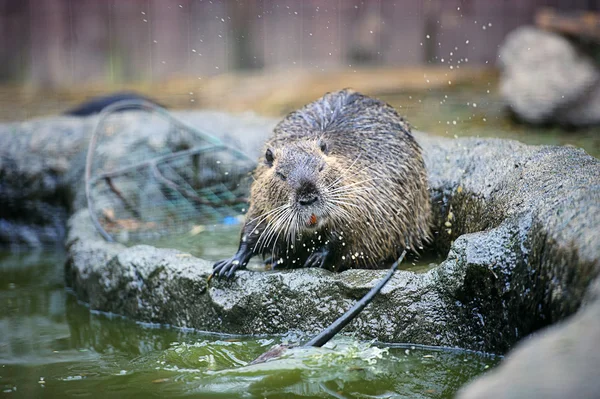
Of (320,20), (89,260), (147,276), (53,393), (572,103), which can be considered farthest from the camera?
(320,20)

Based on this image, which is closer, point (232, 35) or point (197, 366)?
point (197, 366)

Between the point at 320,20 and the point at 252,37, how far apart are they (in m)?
1.05

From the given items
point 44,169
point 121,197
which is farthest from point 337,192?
point 44,169

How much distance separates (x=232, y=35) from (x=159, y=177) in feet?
18.6

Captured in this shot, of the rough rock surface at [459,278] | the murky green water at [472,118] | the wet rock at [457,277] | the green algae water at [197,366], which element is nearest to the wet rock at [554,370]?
the rough rock surface at [459,278]

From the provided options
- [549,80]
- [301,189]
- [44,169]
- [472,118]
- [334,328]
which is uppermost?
[549,80]

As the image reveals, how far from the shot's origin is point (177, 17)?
1116 cm

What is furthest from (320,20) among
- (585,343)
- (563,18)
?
(585,343)

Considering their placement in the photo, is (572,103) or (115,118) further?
(572,103)

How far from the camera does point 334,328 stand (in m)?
3.20

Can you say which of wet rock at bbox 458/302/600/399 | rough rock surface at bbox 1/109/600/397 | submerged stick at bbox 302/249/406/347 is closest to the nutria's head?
rough rock surface at bbox 1/109/600/397

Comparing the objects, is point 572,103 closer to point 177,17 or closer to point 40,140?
point 40,140

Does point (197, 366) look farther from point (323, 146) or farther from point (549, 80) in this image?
point (549, 80)

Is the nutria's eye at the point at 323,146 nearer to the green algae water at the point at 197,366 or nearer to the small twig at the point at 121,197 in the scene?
the green algae water at the point at 197,366
